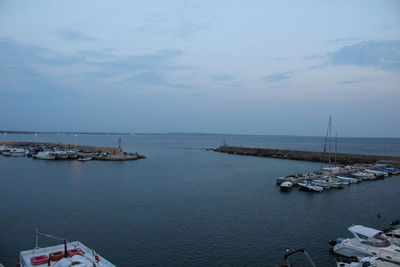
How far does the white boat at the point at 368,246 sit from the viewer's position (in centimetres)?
1500

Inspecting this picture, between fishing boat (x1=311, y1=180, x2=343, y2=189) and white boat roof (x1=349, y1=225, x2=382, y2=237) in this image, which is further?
fishing boat (x1=311, y1=180, x2=343, y2=189)

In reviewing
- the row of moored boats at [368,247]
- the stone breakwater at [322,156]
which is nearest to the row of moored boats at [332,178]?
the stone breakwater at [322,156]

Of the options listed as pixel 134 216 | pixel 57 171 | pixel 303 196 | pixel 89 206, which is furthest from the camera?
pixel 57 171

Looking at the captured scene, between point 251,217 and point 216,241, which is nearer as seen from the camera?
point 216,241

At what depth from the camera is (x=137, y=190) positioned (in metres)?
33.0

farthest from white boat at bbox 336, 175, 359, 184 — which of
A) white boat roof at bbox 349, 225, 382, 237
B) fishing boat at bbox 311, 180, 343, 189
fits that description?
white boat roof at bbox 349, 225, 382, 237

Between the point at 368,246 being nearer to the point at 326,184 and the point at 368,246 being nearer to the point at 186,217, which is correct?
the point at 186,217

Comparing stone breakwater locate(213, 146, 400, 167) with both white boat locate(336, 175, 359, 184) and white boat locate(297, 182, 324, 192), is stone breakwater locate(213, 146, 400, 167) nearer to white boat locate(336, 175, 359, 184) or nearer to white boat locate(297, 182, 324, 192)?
white boat locate(336, 175, 359, 184)

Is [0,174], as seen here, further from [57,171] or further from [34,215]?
[34,215]

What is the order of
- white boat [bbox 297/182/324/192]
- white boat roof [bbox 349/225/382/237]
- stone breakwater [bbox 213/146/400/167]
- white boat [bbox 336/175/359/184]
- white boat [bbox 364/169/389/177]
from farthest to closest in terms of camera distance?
stone breakwater [bbox 213/146/400/167], white boat [bbox 364/169/389/177], white boat [bbox 336/175/359/184], white boat [bbox 297/182/324/192], white boat roof [bbox 349/225/382/237]

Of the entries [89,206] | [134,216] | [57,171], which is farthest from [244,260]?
[57,171]

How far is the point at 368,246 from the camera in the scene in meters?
16.0

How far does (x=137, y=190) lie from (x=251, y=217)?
48.6ft

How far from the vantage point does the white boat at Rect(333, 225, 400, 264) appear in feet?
49.2
